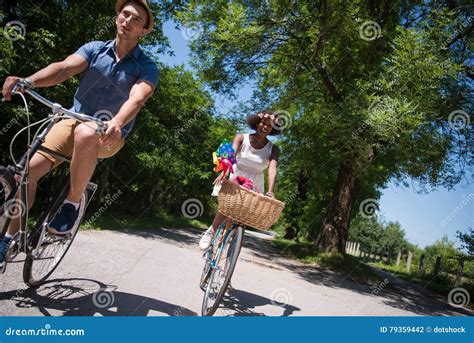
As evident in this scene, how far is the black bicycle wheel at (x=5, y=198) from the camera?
8.72 ft

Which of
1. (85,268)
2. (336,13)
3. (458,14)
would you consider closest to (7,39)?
(85,268)

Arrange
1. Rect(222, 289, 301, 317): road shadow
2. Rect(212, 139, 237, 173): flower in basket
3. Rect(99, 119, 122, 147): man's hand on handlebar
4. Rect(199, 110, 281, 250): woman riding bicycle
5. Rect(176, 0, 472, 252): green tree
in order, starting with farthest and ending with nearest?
Rect(176, 0, 472, 252): green tree
Rect(199, 110, 281, 250): woman riding bicycle
Rect(222, 289, 301, 317): road shadow
Rect(212, 139, 237, 173): flower in basket
Rect(99, 119, 122, 147): man's hand on handlebar

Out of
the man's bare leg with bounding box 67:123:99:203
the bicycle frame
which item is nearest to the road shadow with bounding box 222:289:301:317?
the man's bare leg with bounding box 67:123:99:203

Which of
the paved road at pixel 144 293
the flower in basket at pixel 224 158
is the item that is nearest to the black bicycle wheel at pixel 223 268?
the paved road at pixel 144 293

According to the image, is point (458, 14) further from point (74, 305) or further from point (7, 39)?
point (74, 305)

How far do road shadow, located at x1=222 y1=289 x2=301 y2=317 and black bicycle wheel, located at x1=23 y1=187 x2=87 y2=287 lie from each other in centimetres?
180

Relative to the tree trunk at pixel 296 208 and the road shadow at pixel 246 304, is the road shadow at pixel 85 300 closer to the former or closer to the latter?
the road shadow at pixel 246 304

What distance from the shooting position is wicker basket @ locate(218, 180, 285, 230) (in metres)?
3.58

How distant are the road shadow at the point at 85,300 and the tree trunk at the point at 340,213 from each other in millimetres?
9644

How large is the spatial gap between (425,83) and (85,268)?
7102mm

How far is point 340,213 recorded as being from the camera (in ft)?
41.4

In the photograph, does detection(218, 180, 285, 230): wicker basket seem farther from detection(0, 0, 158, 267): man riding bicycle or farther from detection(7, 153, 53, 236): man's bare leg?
detection(7, 153, 53, 236): man's bare leg

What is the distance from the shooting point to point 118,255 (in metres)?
5.78
